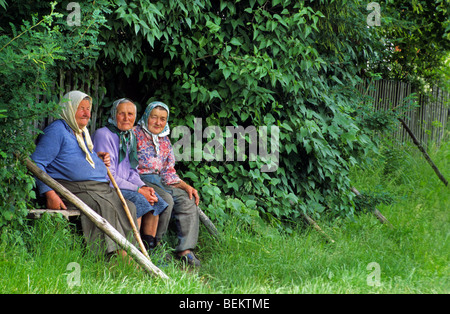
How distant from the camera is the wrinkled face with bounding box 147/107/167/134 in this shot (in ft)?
17.4

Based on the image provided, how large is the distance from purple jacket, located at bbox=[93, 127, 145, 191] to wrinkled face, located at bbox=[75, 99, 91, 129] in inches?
13.6

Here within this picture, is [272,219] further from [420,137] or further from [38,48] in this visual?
[420,137]

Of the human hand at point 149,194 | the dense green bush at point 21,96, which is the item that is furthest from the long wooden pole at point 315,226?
the dense green bush at point 21,96

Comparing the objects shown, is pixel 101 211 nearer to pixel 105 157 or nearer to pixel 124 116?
pixel 105 157

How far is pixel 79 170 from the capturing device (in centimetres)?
464

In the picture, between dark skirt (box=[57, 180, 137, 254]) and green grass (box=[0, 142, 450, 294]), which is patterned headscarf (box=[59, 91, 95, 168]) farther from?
green grass (box=[0, 142, 450, 294])

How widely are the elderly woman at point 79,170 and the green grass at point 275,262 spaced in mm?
174

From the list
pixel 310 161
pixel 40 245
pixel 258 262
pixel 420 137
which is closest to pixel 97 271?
pixel 40 245

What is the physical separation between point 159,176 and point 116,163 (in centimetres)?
51

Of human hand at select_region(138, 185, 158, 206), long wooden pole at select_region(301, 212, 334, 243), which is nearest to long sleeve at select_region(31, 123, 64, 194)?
human hand at select_region(138, 185, 158, 206)

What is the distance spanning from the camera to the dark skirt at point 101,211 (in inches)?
177

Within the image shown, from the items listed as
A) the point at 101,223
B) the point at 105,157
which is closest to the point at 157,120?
the point at 105,157

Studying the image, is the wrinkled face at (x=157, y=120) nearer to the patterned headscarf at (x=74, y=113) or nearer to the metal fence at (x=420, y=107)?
the patterned headscarf at (x=74, y=113)

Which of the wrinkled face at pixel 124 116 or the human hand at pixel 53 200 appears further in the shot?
the wrinkled face at pixel 124 116
